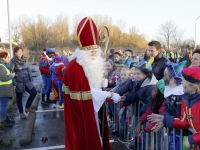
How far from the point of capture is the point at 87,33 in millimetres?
3189

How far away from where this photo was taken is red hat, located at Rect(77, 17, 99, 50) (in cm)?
319

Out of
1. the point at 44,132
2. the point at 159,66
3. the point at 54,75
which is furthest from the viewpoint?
the point at 54,75

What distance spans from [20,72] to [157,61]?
360cm

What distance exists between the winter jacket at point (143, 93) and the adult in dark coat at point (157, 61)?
2.67 feet

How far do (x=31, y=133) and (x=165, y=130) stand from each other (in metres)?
3.20

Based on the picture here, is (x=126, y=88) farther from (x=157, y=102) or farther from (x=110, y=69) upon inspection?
(x=110, y=69)

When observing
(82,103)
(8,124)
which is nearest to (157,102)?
(82,103)

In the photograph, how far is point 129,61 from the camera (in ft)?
27.6

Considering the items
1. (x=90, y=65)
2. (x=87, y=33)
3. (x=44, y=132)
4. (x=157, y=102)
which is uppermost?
(x=87, y=33)

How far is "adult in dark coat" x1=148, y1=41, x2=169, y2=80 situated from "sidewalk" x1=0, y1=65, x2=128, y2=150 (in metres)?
1.54

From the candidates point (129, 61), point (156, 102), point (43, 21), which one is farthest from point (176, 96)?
point (43, 21)

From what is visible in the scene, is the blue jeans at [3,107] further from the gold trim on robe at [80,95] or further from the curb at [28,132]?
the gold trim on robe at [80,95]

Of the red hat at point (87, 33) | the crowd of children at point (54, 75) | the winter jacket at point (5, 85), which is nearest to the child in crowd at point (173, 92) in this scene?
the red hat at point (87, 33)

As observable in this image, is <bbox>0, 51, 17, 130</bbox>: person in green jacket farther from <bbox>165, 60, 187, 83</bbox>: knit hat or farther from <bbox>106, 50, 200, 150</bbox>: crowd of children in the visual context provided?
<bbox>165, 60, 187, 83</bbox>: knit hat
